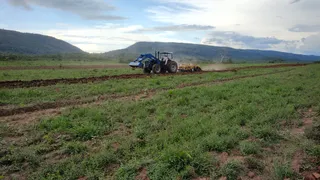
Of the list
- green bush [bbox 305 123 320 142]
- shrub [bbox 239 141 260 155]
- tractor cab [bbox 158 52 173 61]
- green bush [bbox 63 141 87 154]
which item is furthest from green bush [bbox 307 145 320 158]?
tractor cab [bbox 158 52 173 61]

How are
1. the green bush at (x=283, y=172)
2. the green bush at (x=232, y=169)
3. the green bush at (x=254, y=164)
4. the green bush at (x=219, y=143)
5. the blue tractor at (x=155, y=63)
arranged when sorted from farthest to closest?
1. the blue tractor at (x=155, y=63)
2. the green bush at (x=219, y=143)
3. the green bush at (x=254, y=164)
4. the green bush at (x=232, y=169)
5. the green bush at (x=283, y=172)

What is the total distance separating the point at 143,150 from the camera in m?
5.66

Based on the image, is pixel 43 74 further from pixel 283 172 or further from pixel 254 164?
pixel 283 172

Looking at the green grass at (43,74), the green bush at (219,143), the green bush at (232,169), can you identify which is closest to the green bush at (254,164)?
the green bush at (232,169)

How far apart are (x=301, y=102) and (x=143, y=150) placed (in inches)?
265

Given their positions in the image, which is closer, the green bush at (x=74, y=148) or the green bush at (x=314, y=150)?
the green bush at (x=314, y=150)

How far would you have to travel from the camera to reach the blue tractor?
76.9ft

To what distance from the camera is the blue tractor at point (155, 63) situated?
2344 cm

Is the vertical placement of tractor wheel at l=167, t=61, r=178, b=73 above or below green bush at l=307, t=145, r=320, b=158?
above

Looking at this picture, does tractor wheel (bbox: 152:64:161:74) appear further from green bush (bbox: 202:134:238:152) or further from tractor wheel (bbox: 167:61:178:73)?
green bush (bbox: 202:134:238:152)

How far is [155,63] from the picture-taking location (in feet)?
79.3

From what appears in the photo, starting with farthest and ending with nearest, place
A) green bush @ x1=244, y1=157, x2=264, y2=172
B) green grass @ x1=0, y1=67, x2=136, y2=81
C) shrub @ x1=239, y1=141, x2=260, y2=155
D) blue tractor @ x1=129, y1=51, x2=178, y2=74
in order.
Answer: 1. blue tractor @ x1=129, y1=51, x2=178, y2=74
2. green grass @ x1=0, y1=67, x2=136, y2=81
3. shrub @ x1=239, y1=141, x2=260, y2=155
4. green bush @ x1=244, y1=157, x2=264, y2=172

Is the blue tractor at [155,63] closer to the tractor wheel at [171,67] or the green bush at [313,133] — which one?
the tractor wheel at [171,67]

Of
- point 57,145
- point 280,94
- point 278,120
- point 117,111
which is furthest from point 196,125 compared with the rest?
point 280,94
